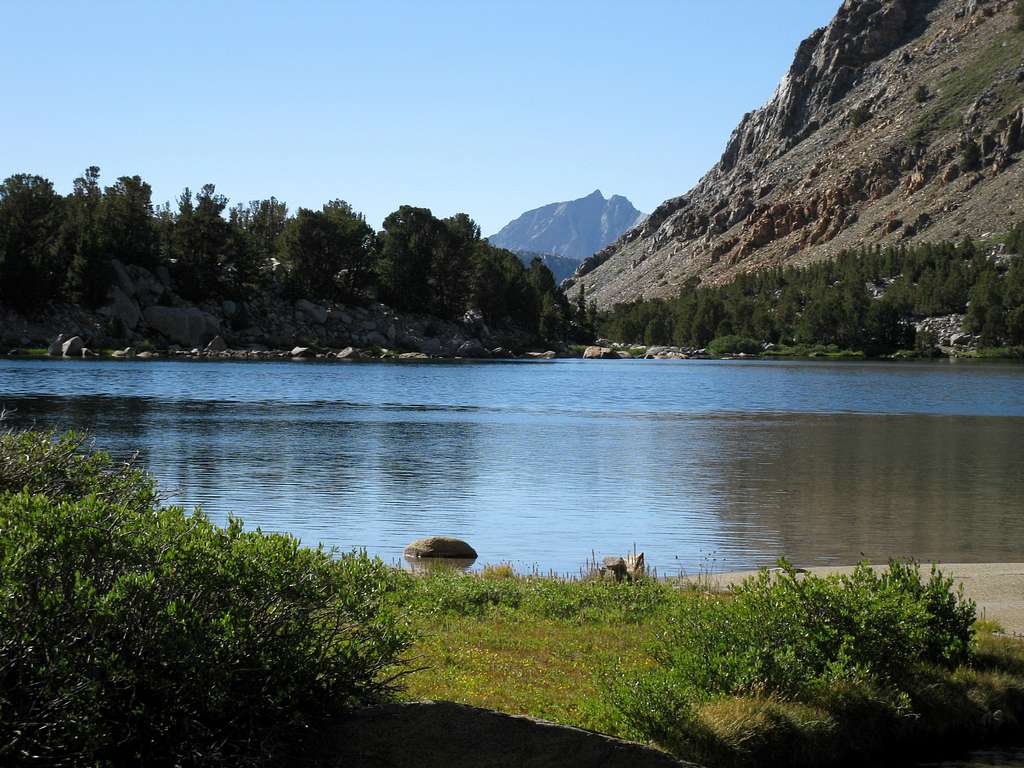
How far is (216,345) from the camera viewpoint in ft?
400

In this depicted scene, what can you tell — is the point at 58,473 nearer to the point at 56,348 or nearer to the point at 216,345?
the point at 56,348

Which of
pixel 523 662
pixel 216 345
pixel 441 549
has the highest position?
pixel 216 345

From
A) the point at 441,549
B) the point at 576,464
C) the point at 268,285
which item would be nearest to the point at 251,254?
the point at 268,285

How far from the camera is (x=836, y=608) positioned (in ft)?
35.8

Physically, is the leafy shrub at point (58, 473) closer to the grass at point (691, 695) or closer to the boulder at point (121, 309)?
the grass at point (691, 695)

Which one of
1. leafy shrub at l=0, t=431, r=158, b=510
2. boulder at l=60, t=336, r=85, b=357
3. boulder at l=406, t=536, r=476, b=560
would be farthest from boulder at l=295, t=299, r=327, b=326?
leafy shrub at l=0, t=431, r=158, b=510

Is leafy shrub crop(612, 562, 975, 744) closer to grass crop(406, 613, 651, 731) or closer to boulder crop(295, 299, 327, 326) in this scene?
grass crop(406, 613, 651, 731)

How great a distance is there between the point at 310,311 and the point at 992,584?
128 meters

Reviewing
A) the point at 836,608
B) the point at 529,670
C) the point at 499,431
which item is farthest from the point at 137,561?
the point at 499,431

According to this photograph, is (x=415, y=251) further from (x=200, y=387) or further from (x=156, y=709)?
(x=156, y=709)

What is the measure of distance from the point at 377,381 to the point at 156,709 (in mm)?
82608

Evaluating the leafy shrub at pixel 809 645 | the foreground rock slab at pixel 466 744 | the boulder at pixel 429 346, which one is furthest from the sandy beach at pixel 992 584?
the boulder at pixel 429 346

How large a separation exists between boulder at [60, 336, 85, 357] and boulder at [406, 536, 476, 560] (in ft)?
321

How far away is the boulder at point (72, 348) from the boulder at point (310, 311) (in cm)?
3531
